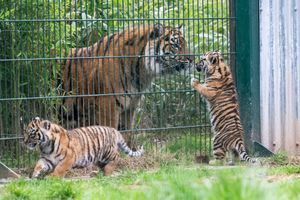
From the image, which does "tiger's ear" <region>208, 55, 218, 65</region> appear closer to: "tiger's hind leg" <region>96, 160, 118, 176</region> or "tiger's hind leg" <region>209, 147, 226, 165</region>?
"tiger's hind leg" <region>209, 147, 226, 165</region>

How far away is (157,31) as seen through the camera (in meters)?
11.3

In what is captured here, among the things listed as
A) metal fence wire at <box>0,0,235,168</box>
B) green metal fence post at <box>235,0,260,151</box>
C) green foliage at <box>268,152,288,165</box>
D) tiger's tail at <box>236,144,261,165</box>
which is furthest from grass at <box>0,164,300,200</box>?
green metal fence post at <box>235,0,260,151</box>

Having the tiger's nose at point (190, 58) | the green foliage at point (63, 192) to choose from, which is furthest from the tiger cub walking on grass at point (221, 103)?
the green foliage at point (63, 192)

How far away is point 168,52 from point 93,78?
1.02m

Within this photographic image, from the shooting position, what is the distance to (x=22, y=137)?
10.3 meters

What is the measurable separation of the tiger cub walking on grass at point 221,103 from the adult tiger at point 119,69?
33cm

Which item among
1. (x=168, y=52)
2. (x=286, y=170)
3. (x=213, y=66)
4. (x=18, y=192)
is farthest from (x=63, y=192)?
(x=168, y=52)

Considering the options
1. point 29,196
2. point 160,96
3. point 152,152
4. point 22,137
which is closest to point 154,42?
point 160,96

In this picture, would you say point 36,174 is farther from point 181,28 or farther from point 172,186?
point 172,186

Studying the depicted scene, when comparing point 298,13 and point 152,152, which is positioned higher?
point 298,13

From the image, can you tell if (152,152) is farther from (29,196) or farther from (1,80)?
(29,196)

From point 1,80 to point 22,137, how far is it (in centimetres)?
69

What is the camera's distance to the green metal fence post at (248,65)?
11023 mm

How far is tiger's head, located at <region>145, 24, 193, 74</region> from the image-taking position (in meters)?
11.2
